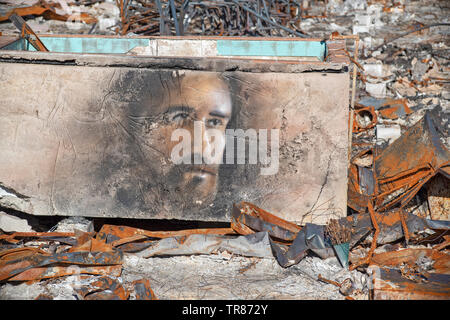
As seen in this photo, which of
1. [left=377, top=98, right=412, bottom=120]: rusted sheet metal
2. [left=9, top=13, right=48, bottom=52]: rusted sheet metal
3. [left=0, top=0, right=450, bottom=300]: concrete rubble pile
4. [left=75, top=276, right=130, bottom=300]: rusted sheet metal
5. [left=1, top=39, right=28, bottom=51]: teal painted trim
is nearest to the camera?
[left=75, top=276, right=130, bottom=300]: rusted sheet metal

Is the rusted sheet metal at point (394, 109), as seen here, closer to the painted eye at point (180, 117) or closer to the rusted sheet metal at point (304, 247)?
the rusted sheet metal at point (304, 247)

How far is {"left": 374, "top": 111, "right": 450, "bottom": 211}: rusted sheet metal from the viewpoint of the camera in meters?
3.67

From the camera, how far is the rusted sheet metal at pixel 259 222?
3383 mm

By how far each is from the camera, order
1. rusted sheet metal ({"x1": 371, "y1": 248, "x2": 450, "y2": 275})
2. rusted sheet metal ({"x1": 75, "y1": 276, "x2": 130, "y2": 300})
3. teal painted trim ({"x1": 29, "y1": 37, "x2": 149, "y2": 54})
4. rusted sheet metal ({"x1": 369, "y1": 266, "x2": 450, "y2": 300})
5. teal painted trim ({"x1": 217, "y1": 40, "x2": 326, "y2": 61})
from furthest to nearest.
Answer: teal painted trim ({"x1": 29, "y1": 37, "x2": 149, "y2": 54})
teal painted trim ({"x1": 217, "y1": 40, "x2": 326, "y2": 61})
rusted sheet metal ({"x1": 371, "y1": 248, "x2": 450, "y2": 275})
rusted sheet metal ({"x1": 75, "y1": 276, "x2": 130, "y2": 300})
rusted sheet metal ({"x1": 369, "y1": 266, "x2": 450, "y2": 300})

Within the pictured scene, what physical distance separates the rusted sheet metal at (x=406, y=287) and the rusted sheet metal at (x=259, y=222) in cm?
64

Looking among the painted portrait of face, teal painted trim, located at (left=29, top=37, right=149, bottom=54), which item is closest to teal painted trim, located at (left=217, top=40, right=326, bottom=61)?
teal painted trim, located at (left=29, top=37, right=149, bottom=54)

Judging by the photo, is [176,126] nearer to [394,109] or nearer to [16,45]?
[16,45]

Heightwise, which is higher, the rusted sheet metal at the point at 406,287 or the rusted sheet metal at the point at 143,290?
the rusted sheet metal at the point at 406,287

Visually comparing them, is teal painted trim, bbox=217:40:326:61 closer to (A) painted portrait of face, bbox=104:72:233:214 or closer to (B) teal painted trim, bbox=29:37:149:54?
(B) teal painted trim, bbox=29:37:149:54

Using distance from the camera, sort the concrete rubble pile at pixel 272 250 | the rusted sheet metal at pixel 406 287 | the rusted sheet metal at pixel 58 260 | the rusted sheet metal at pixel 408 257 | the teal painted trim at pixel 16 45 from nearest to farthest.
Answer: the rusted sheet metal at pixel 406 287, the concrete rubble pile at pixel 272 250, the rusted sheet metal at pixel 58 260, the rusted sheet metal at pixel 408 257, the teal painted trim at pixel 16 45

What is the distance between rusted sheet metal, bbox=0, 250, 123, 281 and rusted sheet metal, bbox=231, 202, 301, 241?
87 cm

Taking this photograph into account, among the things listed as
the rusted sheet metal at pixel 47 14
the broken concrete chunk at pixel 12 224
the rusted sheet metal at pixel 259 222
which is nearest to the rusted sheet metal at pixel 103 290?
the rusted sheet metal at pixel 259 222

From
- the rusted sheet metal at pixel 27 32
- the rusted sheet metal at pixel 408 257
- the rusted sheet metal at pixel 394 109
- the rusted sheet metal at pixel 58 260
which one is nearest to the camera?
the rusted sheet metal at pixel 58 260
